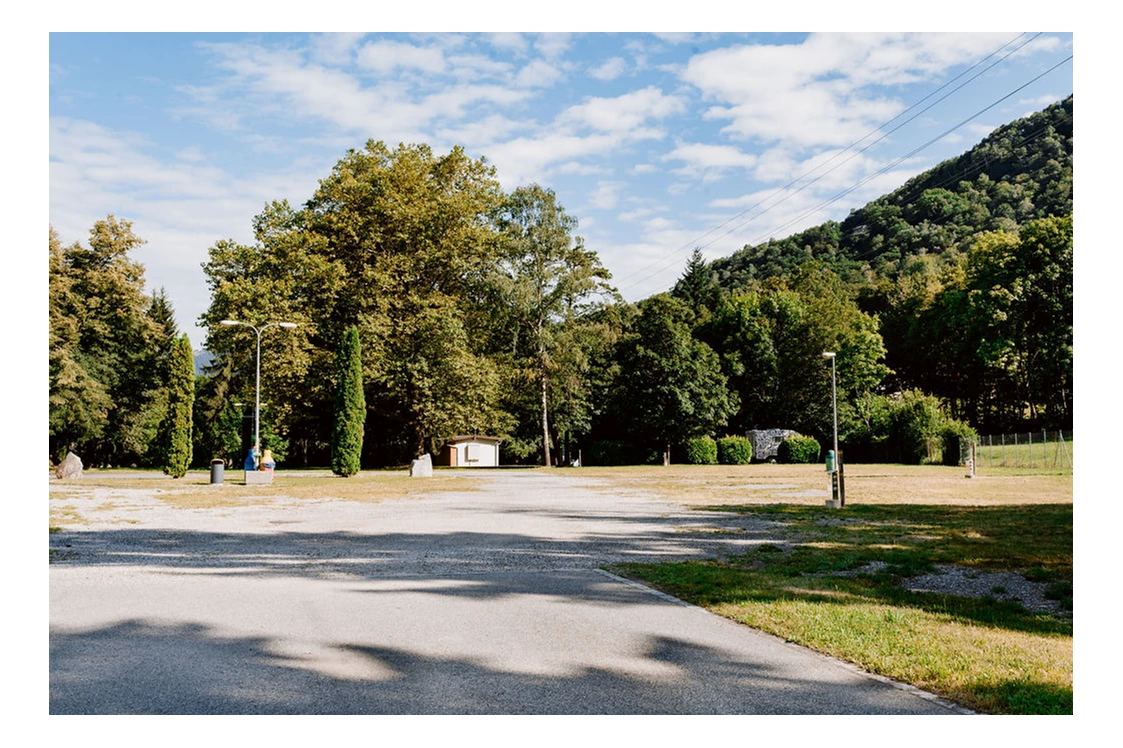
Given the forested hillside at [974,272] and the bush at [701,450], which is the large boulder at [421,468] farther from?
the forested hillside at [974,272]

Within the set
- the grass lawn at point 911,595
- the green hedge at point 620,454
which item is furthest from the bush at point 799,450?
the grass lawn at point 911,595

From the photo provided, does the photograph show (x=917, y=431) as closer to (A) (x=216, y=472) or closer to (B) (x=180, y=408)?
(A) (x=216, y=472)

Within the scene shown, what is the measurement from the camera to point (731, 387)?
57.5 meters

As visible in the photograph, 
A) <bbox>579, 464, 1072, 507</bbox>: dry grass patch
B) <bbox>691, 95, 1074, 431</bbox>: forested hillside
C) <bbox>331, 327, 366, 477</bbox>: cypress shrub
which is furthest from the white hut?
<bbox>579, 464, 1072, 507</bbox>: dry grass patch

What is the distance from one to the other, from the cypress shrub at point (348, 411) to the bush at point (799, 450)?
30035 mm

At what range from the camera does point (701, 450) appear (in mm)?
48594

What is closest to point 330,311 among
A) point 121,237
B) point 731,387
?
point 121,237

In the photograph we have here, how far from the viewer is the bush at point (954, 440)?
143 feet

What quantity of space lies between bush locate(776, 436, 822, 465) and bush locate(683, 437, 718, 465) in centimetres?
519

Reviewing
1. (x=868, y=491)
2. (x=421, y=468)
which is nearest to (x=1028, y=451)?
(x=868, y=491)

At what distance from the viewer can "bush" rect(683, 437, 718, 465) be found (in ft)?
159

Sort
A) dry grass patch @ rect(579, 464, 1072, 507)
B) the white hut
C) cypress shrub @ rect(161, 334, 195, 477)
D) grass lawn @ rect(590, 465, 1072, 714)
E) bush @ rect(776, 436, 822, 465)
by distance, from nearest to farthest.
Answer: grass lawn @ rect(590, 465, 1072, 714)
dry grass patch @ rect(579, 464, 1072, 507)
cypress shrub @ rect(161, 334, 195, 477)
bush @ rect(776, 436, 822, 465)
the white hut

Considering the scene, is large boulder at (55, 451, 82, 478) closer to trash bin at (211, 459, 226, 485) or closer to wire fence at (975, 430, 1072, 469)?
trash bin at (211, 459, 226, 485)
